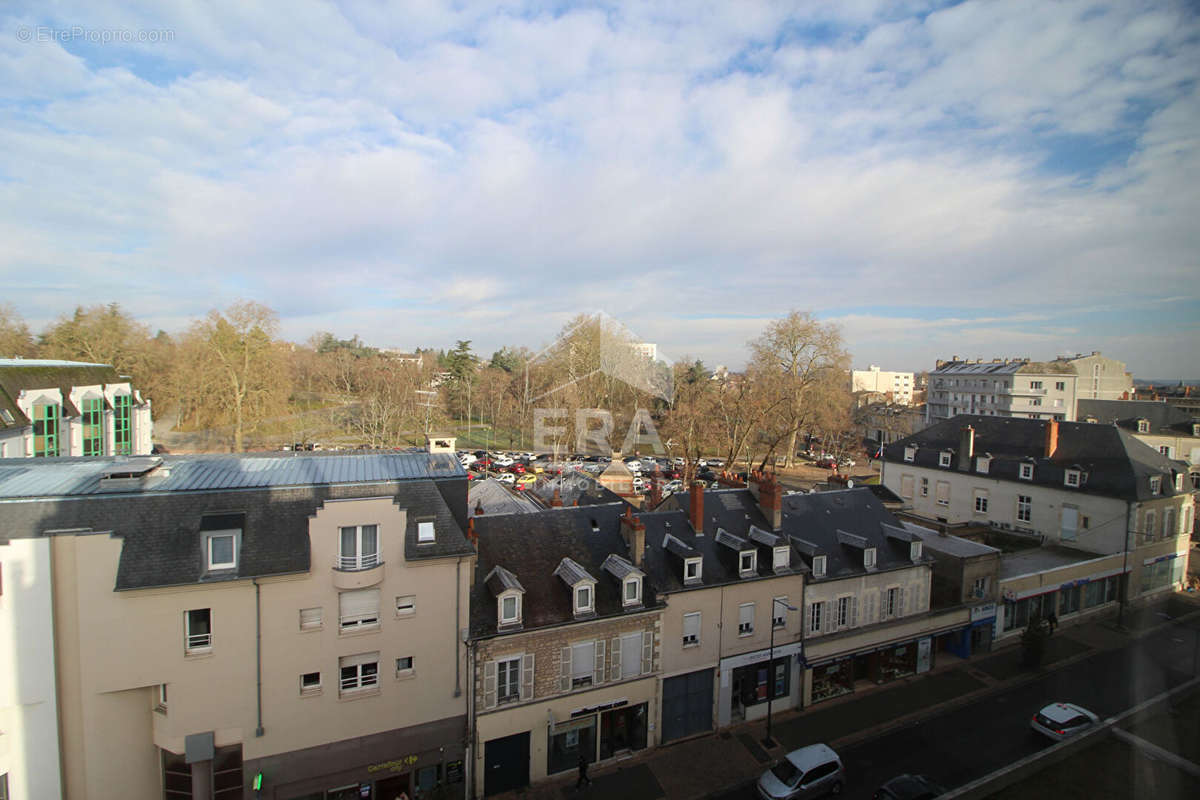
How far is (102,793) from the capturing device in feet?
34.0

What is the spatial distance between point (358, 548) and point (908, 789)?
39.9 feet

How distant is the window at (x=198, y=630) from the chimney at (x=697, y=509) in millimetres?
11332

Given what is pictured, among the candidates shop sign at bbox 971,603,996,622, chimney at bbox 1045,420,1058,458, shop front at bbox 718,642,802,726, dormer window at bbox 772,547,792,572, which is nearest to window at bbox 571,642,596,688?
shop front at bbox 718,642,802,726

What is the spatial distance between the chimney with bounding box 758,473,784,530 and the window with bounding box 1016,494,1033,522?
16.3m

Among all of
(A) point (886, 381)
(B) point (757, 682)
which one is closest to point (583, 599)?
(B) point (757, 682)

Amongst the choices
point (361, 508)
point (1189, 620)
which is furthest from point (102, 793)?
point (1189, 620)

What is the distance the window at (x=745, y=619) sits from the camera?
594 inches

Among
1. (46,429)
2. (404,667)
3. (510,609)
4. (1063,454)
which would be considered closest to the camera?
(404,667)

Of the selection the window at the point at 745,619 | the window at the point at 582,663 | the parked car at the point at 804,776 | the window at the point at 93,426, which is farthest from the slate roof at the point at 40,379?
the parked car at the point at 804,776

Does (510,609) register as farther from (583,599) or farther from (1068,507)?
(1068,507)

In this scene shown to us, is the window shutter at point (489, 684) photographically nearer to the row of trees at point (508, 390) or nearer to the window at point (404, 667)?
the window at point (404, 667)

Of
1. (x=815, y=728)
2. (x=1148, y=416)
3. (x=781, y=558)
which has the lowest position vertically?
(x=815, y=728)

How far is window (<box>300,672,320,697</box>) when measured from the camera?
11.0 metres

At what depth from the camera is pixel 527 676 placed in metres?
12.6
